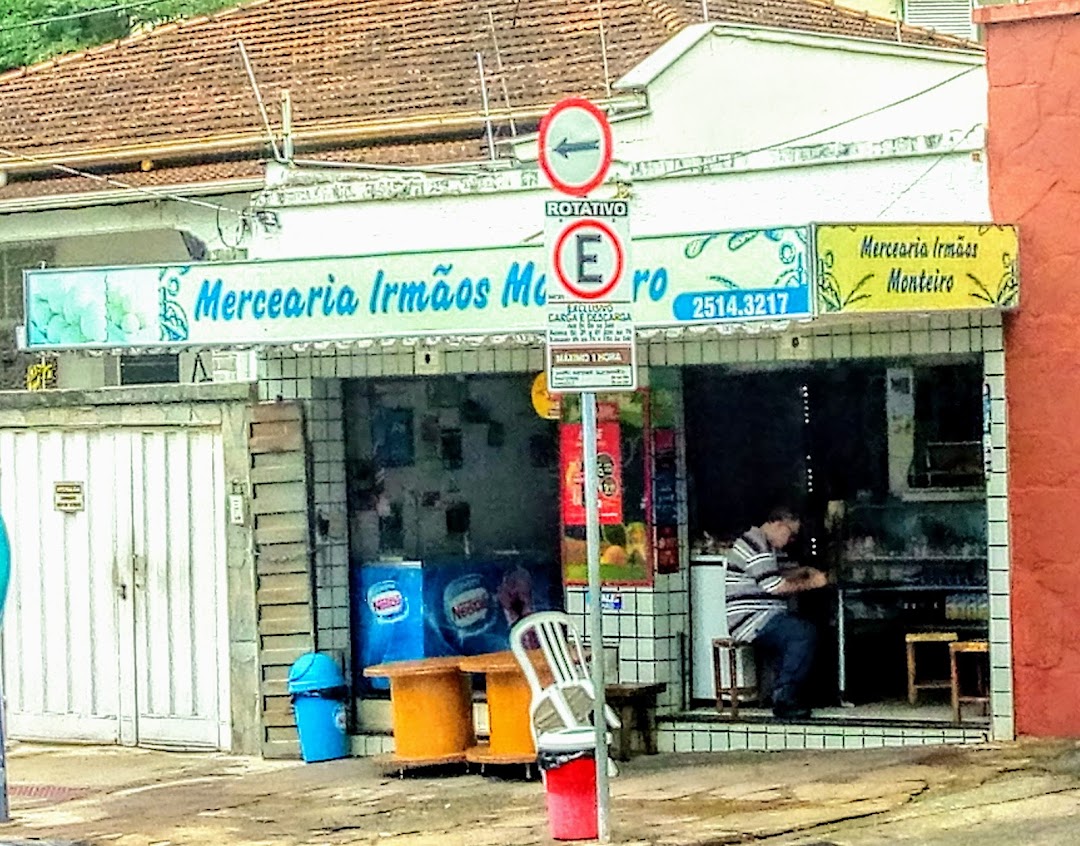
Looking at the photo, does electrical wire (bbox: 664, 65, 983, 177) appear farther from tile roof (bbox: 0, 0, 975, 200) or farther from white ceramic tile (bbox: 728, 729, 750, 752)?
white ceramic tile (bbox: 728, 729, 750, 752)

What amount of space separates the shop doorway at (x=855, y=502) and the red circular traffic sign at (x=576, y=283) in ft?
12.3

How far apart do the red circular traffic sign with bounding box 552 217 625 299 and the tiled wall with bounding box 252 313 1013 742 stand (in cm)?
192

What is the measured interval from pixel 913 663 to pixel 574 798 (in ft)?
12.0

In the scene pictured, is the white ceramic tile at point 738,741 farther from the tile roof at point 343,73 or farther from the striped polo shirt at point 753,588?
the tile roof at point 343,73

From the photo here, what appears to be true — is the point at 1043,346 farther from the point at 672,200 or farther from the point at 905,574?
the point at 672,200

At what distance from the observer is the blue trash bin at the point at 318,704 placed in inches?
591

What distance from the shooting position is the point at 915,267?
1238 centimetres

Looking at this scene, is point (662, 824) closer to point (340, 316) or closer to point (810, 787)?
point (810, 787)

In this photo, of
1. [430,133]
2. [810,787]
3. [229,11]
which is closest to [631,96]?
[430,133]

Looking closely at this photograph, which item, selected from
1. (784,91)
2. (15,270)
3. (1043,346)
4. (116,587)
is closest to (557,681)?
(1043,346)

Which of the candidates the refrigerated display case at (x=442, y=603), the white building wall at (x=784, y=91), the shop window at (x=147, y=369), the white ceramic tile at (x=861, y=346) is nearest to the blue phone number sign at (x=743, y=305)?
the white ceramic tile at (x=861, y=346)

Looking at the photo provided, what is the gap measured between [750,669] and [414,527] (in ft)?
8.83

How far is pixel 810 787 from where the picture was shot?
12281 mm

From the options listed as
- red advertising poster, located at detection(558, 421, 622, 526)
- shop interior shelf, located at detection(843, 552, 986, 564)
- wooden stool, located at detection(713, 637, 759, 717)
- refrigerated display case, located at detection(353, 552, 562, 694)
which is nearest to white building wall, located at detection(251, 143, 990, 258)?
red advertising poster, located at detection(558, 421, 622, 526)
